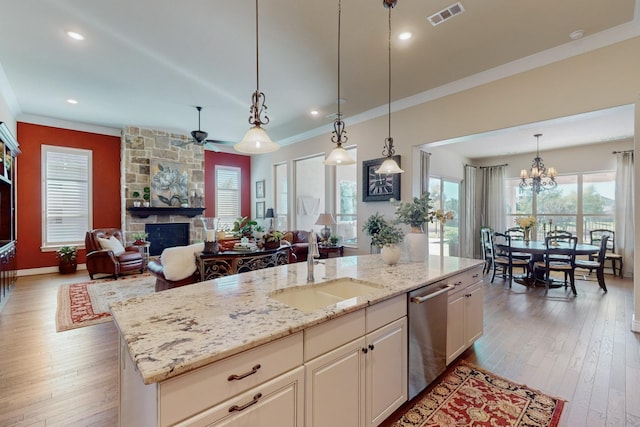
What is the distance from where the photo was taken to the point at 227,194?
28.7 feet

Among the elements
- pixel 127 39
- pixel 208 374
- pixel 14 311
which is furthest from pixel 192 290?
pixel 14 311

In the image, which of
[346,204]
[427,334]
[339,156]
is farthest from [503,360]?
[346,204]

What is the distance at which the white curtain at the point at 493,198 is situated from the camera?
312 inches

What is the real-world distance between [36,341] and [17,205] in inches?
176

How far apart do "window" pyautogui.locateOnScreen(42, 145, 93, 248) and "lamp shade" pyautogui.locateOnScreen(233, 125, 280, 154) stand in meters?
6.39

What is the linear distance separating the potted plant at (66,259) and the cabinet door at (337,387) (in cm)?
722

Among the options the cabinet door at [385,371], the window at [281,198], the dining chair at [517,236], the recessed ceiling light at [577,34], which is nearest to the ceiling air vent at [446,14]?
the recessed ceiling light at [577,34]

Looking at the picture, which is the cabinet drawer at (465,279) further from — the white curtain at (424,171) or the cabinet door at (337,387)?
the white curtain at (424,171)

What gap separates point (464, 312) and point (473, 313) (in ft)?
0.83

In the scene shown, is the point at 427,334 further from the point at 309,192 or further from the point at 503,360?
the point at 309,192

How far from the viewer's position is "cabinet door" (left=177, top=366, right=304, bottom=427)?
1018 millimetres

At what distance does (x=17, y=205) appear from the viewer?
5.84 m

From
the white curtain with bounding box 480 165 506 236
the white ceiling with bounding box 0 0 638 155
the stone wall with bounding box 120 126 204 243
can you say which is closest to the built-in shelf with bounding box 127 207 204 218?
the stone wall with bounding box 120 126 204 243

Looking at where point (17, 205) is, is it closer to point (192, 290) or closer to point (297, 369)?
point (192, 290)
